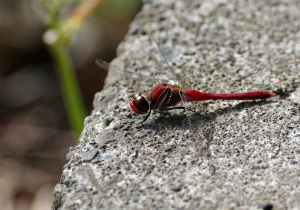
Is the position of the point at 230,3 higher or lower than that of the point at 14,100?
lower

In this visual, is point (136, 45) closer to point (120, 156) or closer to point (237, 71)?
point (237, 71)

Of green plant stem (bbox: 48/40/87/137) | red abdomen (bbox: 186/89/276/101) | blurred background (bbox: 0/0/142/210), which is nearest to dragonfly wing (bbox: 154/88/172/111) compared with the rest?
red abdomen (bbox: 186/89/276/101)

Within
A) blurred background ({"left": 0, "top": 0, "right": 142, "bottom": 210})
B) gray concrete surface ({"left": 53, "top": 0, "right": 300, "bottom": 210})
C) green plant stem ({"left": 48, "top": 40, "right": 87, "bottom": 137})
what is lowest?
gray concrete surface ({"left": 53, "top": 0, "right": 300, "bottom": 210})

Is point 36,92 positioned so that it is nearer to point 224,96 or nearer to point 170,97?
point 170,97

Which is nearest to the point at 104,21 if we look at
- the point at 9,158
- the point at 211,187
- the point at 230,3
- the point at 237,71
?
the point at 9,158

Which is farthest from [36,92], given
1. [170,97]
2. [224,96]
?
[224,96]

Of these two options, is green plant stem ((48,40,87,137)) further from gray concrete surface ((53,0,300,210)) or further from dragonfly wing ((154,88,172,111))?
dragonfly wing ((154,88,172,111))
